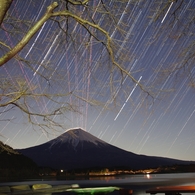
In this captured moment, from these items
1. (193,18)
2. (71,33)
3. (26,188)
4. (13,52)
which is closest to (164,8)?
(193,18)

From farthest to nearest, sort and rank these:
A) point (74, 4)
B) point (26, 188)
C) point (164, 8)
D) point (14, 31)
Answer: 1. point (26, 188)
2. point (14, 31)
3. point (74, 4)
4. point (164, 8)

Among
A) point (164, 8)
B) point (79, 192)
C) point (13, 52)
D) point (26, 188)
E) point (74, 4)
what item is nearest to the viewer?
point (13, 52)

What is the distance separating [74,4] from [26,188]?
25.5 metres

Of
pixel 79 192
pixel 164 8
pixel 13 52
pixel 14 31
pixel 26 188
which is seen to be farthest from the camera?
pixel 26 188

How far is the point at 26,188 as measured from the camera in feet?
92.2

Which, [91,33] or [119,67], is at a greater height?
[91,33]

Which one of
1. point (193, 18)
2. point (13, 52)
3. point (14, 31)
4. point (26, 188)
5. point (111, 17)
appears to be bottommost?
point (26, 188)

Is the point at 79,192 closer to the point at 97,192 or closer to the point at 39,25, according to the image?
the point at 97,192

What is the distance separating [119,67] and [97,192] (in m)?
4.62

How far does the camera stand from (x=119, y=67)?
212 inches

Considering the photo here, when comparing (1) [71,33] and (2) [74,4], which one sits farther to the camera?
(1) [71,33]

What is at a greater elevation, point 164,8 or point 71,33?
point 164,8

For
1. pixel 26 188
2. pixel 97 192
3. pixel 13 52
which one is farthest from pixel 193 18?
pixel 26 188

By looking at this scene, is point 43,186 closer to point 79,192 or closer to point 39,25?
point 79,192
